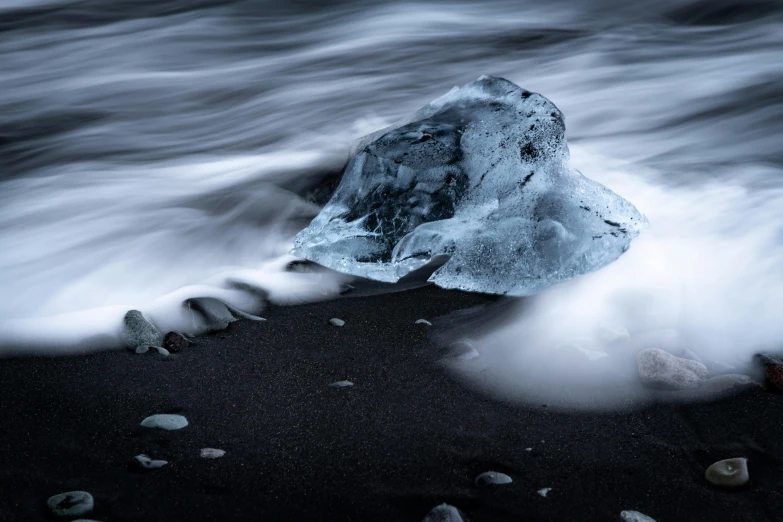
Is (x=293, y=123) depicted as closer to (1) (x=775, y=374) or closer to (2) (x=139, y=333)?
(2) (x=139, y=333)

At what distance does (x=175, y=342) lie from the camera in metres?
2.44

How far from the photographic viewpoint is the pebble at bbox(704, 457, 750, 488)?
179cm

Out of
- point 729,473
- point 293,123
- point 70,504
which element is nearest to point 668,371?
point 729,473

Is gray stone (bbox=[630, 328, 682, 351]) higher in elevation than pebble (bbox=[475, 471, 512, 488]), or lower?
lower

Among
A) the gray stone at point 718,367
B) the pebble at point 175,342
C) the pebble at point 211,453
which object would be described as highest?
the pebble at point 175,342

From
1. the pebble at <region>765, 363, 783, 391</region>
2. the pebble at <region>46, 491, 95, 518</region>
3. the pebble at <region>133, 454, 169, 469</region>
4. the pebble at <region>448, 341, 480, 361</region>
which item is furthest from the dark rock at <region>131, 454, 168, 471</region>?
the pebble at <region>765, 363, 783, 391</region>

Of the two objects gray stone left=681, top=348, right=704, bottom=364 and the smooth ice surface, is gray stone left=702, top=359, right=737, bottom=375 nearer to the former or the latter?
gray stone left=681, top=348, right=704, bottom=364

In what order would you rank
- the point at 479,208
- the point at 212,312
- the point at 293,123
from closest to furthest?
the point at 212,312 → the point at 479,208 → the point at 293,123

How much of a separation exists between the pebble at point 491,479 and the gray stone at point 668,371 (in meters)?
0.68

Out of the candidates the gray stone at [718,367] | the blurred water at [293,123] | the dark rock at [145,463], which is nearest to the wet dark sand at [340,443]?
the dark rock at [145,463]

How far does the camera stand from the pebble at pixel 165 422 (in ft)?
6.50

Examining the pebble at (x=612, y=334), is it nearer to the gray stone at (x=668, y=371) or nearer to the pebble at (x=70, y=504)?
the gray stone at (x=668, y=371)

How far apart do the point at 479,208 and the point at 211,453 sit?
1588mm

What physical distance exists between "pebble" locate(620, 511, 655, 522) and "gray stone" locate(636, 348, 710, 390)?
62 centimetres
